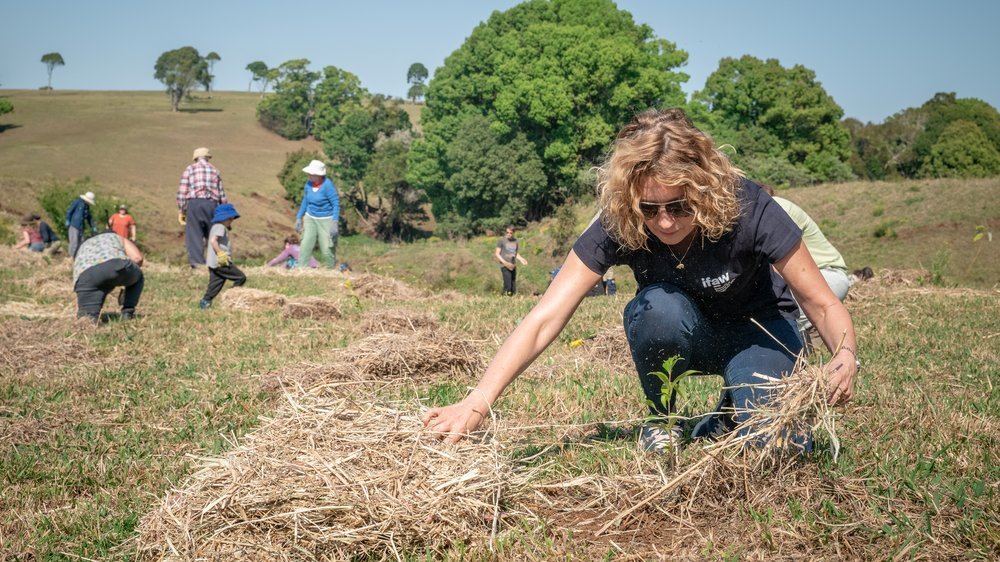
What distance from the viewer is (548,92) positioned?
49.4 m

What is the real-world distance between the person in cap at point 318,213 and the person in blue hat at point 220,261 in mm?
3174

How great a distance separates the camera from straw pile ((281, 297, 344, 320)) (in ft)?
29.4

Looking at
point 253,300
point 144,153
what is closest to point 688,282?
point 253,300

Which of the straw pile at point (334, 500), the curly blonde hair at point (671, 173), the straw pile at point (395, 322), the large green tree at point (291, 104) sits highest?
the large green tree at point (291, 104)

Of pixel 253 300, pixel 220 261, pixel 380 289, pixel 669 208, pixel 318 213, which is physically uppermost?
pixel 669 208

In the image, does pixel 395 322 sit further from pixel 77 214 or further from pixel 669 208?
pixel 77 214

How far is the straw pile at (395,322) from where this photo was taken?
7445mm

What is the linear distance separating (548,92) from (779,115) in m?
18.5

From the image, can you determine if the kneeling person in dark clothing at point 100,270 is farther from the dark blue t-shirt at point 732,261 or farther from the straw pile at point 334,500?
the dark blue t-shirt at point 732,261

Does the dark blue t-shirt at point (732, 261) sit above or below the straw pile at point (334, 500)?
above

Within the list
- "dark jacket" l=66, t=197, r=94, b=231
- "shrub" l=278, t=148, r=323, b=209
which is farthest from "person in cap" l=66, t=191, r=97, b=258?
"shrub" l=278, t=148, r=323, b=209

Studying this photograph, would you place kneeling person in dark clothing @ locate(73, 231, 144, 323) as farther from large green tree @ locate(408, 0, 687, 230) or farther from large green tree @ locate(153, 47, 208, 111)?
large green tree @ locate(153, 47, 208, 111)

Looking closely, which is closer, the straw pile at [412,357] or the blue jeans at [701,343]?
the blue jeans at [701,343]

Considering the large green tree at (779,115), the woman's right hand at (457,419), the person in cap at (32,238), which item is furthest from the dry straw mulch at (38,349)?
the large green tree at (779,115)
